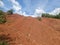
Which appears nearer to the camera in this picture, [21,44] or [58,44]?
[21,44]

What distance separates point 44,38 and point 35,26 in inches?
91.8

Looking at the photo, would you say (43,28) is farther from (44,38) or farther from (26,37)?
(26,37)

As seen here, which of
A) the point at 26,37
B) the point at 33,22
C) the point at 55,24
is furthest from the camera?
the point at 55,24

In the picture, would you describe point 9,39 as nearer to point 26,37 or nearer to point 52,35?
point 26,37

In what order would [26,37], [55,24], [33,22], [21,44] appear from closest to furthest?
[21,44] < [26,37] < [33,22] < [55,24]

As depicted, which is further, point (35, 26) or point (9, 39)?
point (35, 26)

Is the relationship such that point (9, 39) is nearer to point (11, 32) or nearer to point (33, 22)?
point (11, 32)

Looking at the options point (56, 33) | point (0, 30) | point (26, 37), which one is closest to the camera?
point (26, 37)

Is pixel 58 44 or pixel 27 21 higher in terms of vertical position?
pixel 27 21

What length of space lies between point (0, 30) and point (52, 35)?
13.4 ft

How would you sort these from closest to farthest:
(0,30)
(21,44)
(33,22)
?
(21,44) → (0,30) → (33,22)

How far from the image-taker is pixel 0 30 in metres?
15.2

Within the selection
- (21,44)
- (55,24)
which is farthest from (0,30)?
(55,24)

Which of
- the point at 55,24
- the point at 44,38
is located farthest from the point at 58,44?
the point at 55,24
